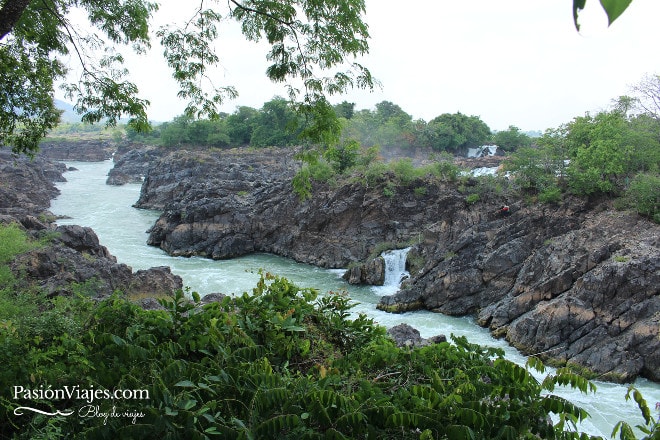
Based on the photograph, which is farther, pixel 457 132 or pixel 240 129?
pixel 240 129

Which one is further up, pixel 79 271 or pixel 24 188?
pixel 24 188

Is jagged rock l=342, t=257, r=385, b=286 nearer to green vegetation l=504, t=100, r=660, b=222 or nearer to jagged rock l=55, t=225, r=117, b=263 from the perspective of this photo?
green vegetation l=504, t=100, r=660, b=222

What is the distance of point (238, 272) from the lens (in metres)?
22.1

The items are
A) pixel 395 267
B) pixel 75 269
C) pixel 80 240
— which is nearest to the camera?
pixel 75 269

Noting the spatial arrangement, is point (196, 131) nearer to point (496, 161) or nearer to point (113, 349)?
point (496, 161)

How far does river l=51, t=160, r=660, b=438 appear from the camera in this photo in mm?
10969

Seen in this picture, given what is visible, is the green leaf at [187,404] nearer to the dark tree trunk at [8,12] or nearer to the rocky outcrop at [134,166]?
the dark tree trunk at [8,12]

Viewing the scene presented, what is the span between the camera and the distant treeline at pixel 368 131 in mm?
41500

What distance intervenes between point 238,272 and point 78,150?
1843 inches

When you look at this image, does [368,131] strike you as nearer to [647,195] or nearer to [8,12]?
[647,195]

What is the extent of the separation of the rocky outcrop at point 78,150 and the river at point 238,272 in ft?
51.2

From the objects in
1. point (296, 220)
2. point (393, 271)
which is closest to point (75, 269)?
point (393, 271)

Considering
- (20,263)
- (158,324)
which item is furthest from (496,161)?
(158,324)

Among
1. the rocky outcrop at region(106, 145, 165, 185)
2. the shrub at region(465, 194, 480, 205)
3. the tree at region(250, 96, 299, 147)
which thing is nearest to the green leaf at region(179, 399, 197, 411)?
the shrub at region(465, 194, 480, 205)
